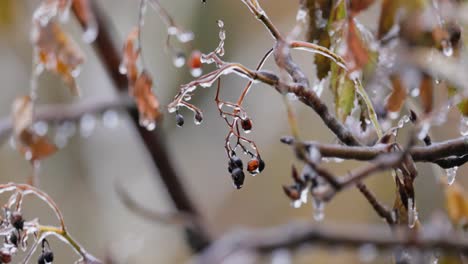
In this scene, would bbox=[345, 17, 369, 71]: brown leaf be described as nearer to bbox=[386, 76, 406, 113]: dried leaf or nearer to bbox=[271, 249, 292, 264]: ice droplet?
bbox=[386, 76, 406, 113]: dried leaf

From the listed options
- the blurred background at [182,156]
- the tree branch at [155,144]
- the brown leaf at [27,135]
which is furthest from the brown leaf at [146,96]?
the blurred background at [182,156]

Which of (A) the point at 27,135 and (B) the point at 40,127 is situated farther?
(B) the point at 40,127

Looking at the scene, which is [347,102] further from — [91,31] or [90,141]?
[90,141]

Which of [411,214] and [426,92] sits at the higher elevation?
[426,92]

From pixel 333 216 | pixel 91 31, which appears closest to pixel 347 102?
pixel 91 31

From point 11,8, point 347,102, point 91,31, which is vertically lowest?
point 347,102

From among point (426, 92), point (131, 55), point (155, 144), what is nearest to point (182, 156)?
point (155, 144)

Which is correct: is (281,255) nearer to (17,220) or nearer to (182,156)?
(17,220)
